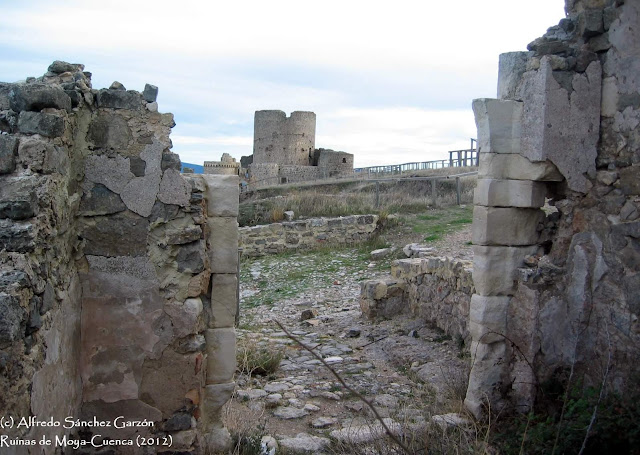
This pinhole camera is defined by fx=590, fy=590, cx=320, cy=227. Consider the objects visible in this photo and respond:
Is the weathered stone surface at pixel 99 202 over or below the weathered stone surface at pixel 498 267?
over

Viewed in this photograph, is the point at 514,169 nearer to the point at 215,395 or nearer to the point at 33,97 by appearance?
the point at 215,395

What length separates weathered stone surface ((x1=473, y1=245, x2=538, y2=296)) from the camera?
467cm

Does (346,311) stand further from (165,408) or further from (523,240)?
(165,408)

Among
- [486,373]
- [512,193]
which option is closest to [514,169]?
[512,193]

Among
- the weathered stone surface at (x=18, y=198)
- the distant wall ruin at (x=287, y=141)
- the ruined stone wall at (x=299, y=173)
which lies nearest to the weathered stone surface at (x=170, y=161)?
the weathered stone surface at (x=18, y=198)

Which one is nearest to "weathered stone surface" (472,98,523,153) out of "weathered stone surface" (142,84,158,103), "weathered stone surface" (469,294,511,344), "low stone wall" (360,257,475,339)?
"weathered stone surface" (469,294,511,344)

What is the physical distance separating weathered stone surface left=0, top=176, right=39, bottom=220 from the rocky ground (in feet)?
4.14

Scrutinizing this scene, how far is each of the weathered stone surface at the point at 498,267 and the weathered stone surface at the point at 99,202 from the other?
2772 mm

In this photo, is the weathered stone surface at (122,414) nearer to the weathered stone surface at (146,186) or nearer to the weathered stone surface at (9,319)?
the weathered stone surface at (146,186)

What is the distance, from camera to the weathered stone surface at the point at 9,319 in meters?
2.34

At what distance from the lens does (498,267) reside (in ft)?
15.4

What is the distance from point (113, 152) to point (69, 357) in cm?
124

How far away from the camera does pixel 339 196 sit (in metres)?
16.8

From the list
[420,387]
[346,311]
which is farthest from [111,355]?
[346,311]
